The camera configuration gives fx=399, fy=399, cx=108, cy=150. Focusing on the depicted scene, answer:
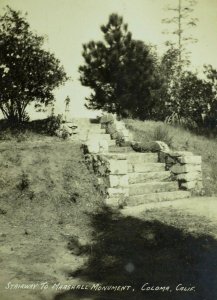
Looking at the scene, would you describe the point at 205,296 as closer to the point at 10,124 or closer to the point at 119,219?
the point at 119,219

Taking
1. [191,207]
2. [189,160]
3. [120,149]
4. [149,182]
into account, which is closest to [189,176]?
[189,160]

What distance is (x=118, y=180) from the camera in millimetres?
9016

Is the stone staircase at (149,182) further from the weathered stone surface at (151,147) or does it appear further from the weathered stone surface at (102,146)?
the weathered stone surface at (102,146)

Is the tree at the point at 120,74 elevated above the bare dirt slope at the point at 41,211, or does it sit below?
above

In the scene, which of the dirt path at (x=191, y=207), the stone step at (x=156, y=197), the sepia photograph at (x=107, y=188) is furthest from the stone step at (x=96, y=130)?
the dirt path at (x=191, y=207)

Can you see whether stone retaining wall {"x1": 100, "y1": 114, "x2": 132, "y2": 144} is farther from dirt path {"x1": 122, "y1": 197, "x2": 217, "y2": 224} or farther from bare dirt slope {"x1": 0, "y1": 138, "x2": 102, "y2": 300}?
dirt path {"x1": 122, "y1": 197, "x2": 217, "y2": 224}

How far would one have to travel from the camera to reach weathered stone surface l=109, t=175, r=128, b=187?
29.3 ft

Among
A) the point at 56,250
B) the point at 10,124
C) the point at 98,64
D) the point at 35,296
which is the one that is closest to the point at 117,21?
the point at 98,64

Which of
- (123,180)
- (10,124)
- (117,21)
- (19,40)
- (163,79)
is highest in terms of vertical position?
(117,21)

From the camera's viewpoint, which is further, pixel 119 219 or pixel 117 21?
pixel 117 21

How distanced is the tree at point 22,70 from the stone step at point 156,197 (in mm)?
7335

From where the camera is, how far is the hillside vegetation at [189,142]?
1112cm

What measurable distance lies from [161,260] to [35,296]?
1.91 metres

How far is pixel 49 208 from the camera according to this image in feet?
26.6
